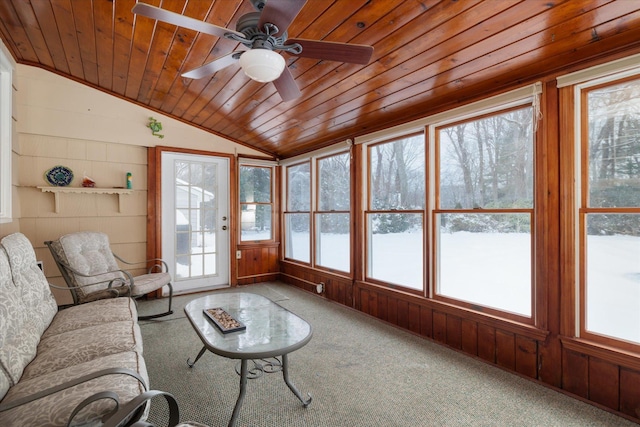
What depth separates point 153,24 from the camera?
222 cm

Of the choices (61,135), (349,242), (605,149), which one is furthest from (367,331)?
(61,135)

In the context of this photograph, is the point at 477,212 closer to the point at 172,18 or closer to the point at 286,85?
the point at 286,85

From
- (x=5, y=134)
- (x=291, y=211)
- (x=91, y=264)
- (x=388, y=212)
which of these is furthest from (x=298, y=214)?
(x=5, y=134)

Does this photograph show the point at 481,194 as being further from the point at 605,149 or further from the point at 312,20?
the point at 312,20

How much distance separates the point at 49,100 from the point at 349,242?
3792mm

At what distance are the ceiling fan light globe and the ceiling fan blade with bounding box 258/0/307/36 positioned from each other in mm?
107

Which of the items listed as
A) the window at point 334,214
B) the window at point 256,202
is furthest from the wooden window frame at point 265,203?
the window at point 334,214

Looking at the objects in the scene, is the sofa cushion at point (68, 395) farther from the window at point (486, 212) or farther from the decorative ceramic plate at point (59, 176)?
the decorative ceramic plate at point (59, 176)

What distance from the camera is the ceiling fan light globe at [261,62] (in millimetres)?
1459

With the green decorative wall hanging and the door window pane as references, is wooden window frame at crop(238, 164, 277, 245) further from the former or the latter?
the green decorative wall hanging

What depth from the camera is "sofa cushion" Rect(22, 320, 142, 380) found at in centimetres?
153

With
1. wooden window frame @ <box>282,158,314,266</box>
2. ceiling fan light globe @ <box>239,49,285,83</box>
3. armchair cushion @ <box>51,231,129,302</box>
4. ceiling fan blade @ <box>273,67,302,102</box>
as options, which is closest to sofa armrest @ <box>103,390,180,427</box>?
ceiling fan light globe @ <box>239,49,285,83</box>

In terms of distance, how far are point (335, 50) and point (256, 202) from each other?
12.1ft

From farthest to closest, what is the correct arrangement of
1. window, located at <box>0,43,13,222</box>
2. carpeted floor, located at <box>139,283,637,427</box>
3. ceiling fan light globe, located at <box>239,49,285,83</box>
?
window, located at <box>0,43,13,222</box>, carpeted floor, located at <box>139,283,637,427</box>, ceiling fan light globe, located at <box>239,49,285,83</box>
